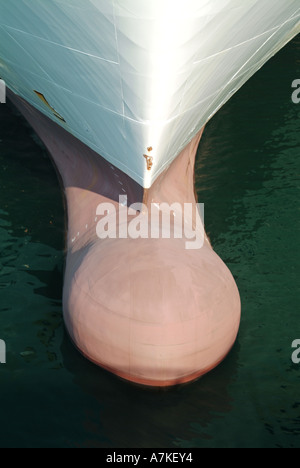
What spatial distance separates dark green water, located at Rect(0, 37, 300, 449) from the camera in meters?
5.10

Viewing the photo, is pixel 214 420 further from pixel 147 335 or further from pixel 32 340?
pixel 32 340

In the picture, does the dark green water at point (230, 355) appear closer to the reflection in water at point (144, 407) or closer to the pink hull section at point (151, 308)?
the reflection in water at point (144, 407)

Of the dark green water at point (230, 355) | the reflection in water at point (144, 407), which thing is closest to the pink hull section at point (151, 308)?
the reflection in water at point (144, 407)

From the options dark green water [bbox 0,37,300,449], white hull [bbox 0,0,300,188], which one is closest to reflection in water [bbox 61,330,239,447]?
dark green water [bbox 0,37,300,449]

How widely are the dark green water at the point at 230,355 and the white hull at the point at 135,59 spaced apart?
1522 mm

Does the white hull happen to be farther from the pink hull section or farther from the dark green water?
the dark green water

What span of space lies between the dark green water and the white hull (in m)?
1.52

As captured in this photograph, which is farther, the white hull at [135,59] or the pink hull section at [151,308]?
the pink hull section at [151,308]

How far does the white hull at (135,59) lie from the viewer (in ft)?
15.7

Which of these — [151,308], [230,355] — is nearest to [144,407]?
[151,308]

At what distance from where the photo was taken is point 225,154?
29.5 ft

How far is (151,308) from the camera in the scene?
17.6 ft
